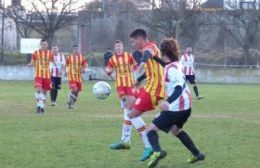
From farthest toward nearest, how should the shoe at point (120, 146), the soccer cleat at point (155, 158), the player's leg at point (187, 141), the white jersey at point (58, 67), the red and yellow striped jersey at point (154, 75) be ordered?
1. the white jersey at point (58, 67)
2. the shoe at point (120, 146)
3. the red and yellow striped jersey at point (154, 75)
4. the player's leg at point (187, 141)
5. the soccer cleat at point (155, 158)

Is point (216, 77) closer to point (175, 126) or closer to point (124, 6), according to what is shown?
point (124, 6)

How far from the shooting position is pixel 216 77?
43.5 metres

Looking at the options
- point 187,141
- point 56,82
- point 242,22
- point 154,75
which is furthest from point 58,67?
point 242,22

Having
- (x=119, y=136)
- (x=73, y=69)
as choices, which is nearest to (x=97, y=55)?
(x=73, y=69)

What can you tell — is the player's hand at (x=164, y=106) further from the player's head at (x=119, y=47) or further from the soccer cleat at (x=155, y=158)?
the player's head at (x=119, y=47)

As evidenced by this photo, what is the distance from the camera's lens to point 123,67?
45.1 ft

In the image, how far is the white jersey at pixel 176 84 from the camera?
8.92 meters

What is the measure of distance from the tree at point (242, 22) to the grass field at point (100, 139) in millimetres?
29690

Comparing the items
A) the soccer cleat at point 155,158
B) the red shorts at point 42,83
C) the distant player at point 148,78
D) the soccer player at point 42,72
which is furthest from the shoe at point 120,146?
the red shorts at point 42,83

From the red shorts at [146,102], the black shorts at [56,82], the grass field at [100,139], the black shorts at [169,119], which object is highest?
the red shorts at [146,102]

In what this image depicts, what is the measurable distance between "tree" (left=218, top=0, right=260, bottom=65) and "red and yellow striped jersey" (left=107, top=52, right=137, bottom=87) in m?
35.7

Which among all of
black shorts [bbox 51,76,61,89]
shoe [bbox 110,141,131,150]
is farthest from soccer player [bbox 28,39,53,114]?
shoe [bbox 110,141,131,150]

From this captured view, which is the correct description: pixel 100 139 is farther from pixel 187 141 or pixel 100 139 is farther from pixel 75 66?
pixel 75 66

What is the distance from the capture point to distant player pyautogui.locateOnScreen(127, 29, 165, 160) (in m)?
9.66
